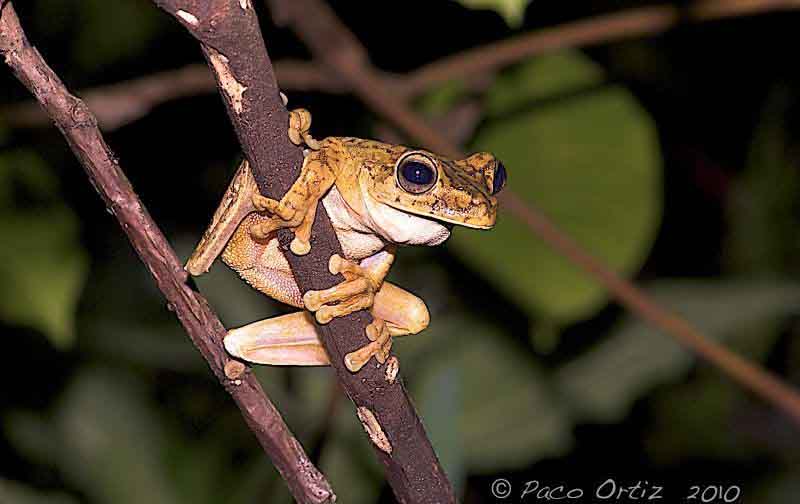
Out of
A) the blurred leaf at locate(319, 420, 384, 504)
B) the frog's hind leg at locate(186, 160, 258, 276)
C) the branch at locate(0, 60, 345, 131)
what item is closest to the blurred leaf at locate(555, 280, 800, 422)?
the blurred leaf at locate(319, 420, 384, 504)

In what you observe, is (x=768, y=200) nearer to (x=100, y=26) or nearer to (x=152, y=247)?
(x=100, y=26)

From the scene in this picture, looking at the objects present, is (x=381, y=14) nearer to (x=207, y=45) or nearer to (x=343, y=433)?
(x=343, y=433)

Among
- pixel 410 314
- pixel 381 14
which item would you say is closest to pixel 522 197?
pixel 381 14

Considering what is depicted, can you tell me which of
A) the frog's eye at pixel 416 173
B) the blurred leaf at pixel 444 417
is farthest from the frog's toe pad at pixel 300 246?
the blurred leaf at pixel 444 417

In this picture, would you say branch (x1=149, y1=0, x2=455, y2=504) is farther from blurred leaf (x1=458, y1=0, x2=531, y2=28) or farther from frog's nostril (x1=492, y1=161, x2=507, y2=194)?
blurred leaf (x1=458, y1=0, x2=531, y2=28)

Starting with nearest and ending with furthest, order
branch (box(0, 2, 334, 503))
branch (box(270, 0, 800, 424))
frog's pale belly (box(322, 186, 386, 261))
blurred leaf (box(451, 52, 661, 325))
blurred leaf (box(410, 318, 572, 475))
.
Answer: branch (box(0, 2, 334, 503))
frog's pale belly (box(322, 186, 386, 261))
branch (box(270, 0, 800, 424))
blurred leaf (box(451, 52, 661, 325))
blurred leaf (box(410, 318, 572, 475))
